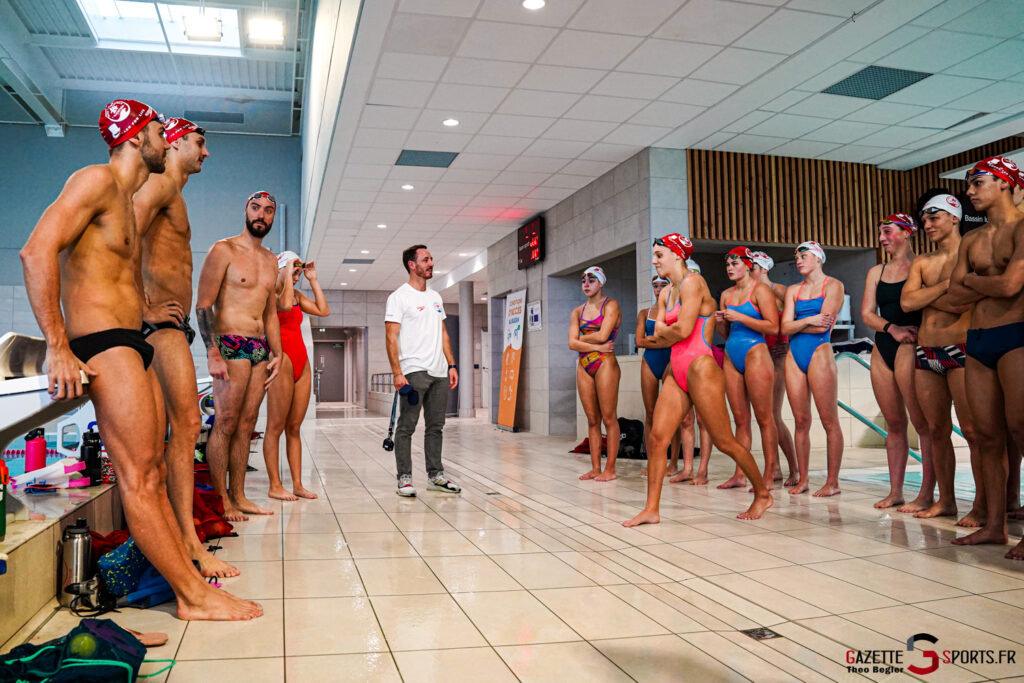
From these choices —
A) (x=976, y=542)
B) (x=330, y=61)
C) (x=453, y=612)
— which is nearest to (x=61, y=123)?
(x=330, y=61)

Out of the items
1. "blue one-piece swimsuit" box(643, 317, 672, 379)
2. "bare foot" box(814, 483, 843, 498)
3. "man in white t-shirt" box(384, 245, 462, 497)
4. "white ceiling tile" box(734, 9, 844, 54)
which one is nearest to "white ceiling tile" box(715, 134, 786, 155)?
"white ceiling tile" box(734, 9, 844, 54)

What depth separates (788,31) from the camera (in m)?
5.39

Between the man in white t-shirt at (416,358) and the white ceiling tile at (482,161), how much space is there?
335 cm

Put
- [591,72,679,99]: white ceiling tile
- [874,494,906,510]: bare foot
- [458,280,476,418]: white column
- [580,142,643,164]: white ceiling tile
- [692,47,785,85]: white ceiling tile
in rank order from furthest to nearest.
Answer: [458,280,476,418]: white column
[580,142,643,164]: white ceiling tile
[591,72,679,99]: white ceiling tile
[692,47,785,85]: white ceiling tile
[874,494,906,510]: bare foot

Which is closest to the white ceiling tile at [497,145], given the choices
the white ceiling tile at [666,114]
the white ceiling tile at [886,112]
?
the white ceiling tile at [666,114]

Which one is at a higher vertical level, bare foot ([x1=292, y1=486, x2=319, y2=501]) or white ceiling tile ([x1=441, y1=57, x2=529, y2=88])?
white ceiling tile ([x1=441, y1=57, x2=529, y2=88])

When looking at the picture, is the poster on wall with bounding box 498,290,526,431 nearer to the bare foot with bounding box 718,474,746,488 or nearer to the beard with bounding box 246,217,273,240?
the bare foot with bounding box 718,474,746,488

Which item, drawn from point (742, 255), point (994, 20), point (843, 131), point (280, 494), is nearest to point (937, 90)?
point (843, 131)

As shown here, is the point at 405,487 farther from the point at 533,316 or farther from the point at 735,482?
the point at 533,316

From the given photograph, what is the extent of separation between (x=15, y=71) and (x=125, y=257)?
12.0m

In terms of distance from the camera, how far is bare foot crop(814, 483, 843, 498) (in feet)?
16.5

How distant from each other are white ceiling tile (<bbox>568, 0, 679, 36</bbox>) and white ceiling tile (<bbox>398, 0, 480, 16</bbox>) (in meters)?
0.76

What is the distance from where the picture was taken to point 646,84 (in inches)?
248

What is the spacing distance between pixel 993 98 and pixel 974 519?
5.05 metres
